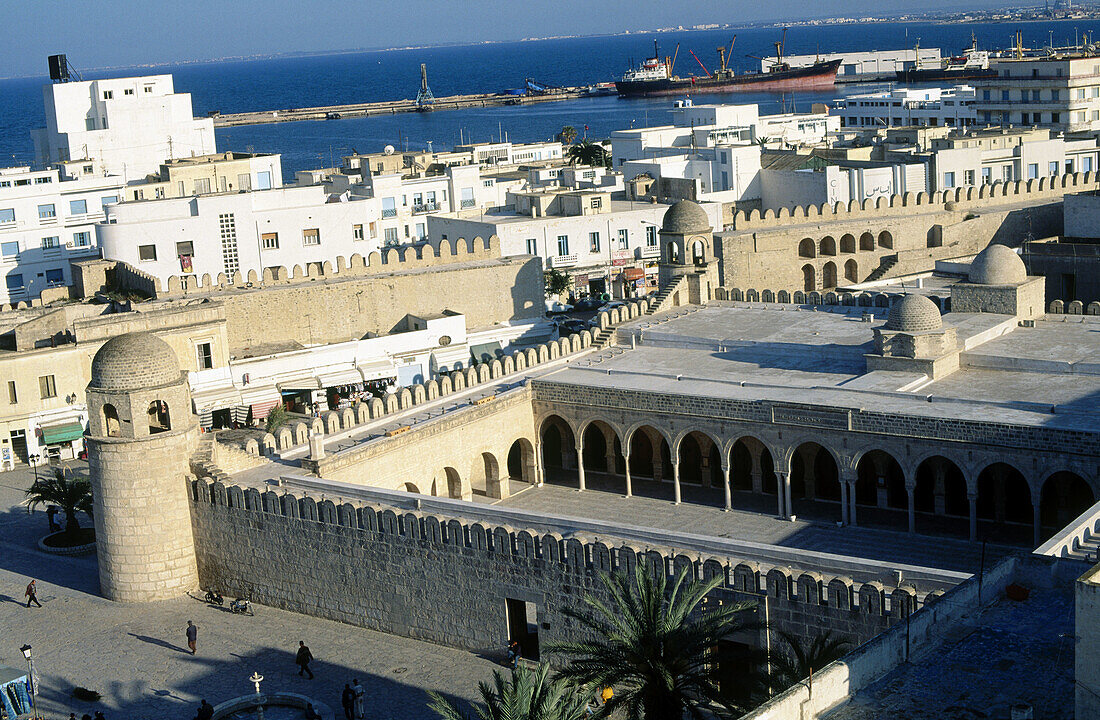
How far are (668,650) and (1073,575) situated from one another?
5.27 m

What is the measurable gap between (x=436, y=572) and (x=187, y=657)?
4655 mm

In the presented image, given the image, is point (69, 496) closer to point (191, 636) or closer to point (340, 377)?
point (191, 636)

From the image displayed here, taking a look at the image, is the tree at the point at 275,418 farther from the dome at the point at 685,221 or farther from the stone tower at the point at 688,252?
the dome at the point at 685,221

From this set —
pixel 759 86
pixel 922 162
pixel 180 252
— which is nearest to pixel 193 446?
pixel 180 252

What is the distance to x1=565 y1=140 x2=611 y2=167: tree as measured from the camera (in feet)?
266

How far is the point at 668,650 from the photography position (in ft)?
66.5

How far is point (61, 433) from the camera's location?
3978 centimetres

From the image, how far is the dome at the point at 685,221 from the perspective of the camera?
4184cm

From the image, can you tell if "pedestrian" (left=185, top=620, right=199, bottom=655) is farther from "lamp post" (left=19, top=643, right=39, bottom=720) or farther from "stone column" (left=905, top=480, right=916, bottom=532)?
"stone column" (left=905, top=480, right=916, bottom=532)

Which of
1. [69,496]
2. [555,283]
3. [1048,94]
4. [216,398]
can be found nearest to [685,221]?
[555,283]

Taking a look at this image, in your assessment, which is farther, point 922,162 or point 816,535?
point 922,162

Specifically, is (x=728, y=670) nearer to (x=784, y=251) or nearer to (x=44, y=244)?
(x=784, y=251)

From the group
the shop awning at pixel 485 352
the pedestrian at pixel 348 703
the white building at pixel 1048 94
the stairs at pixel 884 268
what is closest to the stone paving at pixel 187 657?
the pedestrian at pixel 348 703

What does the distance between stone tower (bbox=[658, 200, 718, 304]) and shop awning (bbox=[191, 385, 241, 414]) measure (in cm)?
1212
